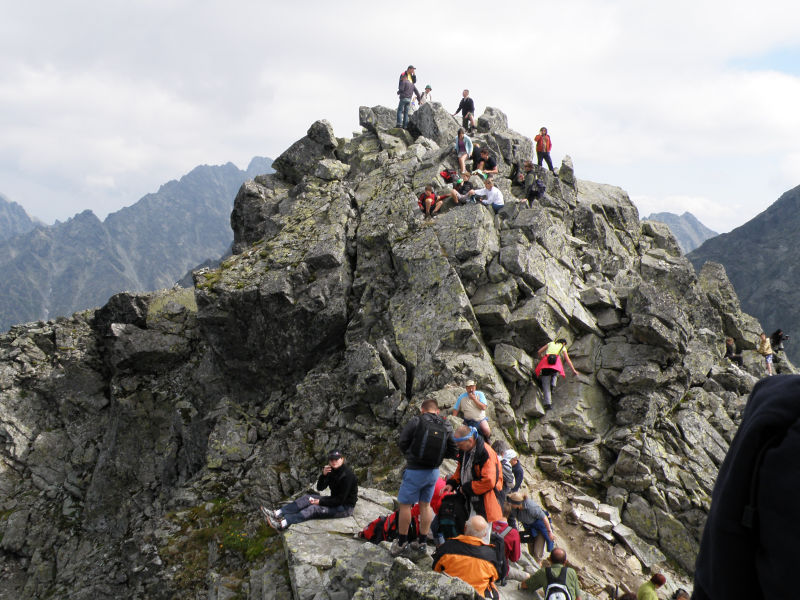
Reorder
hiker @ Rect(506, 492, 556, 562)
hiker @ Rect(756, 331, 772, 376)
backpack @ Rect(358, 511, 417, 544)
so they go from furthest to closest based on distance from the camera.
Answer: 1. hiker @ Rect(756, 331, 772, 376)
2. hiker @ Rect(506, 492, 556, 562)
3. backpack @ Rect(358, 511, 417, 544)

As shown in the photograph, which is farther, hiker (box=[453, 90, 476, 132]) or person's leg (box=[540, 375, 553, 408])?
hiker (box=[453, 90, 476, 132])

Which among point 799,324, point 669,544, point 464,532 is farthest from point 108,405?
point 799,324

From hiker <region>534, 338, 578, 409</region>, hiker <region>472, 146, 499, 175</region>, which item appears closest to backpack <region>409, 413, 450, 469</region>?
hiker <region>534, 338, 578, 409</region>

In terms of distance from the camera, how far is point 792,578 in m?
1.87

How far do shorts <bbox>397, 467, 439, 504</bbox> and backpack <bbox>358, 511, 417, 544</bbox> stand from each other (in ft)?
3.15

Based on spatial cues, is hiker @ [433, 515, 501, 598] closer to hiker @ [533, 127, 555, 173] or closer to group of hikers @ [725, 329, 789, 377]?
group of hikers @ [725, 329, 789, 377]

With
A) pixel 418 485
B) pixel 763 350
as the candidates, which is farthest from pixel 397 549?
pixel 763 350

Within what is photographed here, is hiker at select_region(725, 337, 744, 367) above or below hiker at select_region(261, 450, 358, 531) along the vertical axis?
above

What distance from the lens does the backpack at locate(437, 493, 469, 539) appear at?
36.9ft

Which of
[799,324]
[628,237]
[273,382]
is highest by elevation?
[628,237]

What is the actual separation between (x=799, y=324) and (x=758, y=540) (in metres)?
159

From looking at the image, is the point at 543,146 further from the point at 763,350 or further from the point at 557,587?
the point at 557,587

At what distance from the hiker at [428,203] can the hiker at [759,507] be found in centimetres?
2387

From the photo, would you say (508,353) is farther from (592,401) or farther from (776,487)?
(776,487)
